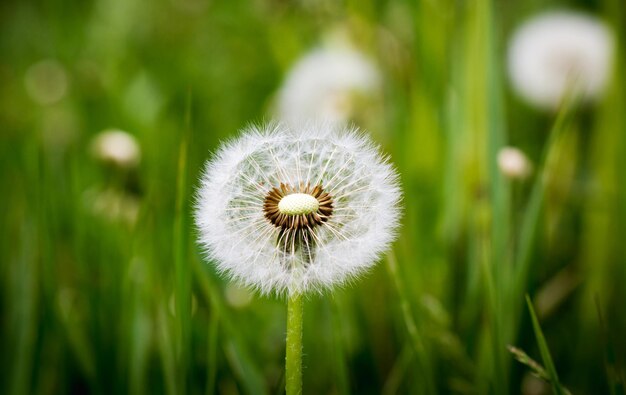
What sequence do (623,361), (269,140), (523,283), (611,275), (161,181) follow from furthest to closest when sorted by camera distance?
(161,181), (611,275), (623,361), (523,283), (269,140)

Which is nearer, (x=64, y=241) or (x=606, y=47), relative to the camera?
(x=64, y=241)

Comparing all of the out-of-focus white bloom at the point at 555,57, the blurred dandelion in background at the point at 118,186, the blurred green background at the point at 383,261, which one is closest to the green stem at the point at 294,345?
the blurred green background at the point at 383,261

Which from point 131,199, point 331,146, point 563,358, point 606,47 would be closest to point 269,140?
point 331,146

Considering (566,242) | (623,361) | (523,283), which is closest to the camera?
(523,283)

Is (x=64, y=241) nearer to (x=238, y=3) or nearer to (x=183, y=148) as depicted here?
(x=183, y=148)

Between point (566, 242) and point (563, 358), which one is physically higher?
point (566, 242)

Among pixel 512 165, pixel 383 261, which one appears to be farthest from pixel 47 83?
pixel 512 165
